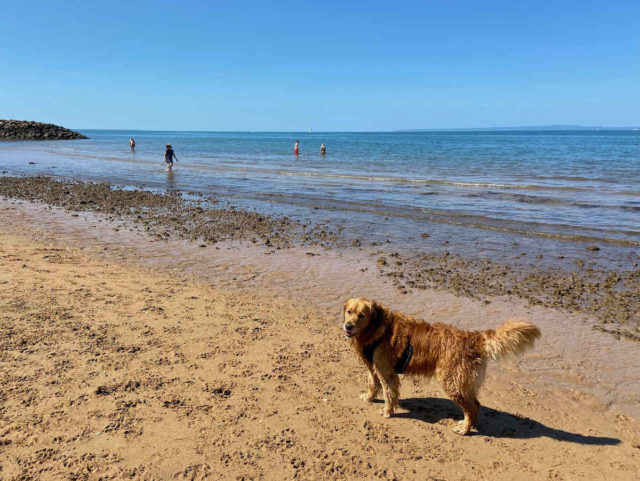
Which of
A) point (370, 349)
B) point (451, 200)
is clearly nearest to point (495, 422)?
point (370, 349)

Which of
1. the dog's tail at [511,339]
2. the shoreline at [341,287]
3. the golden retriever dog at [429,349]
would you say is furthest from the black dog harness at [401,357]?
the shoreline at [341,287]

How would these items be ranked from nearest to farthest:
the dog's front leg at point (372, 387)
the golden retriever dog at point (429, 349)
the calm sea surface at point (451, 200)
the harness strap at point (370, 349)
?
Answer: the golden retriever dog at point (429, 349)
the harness strap at point (370, 349)
the dog's front leg at point (372, 387)
the calm sea surface at point (451, 200)

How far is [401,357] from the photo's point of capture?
4.46 metres

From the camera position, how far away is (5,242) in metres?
10.5

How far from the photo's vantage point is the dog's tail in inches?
155

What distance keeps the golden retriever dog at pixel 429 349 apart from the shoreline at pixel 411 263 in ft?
12.3

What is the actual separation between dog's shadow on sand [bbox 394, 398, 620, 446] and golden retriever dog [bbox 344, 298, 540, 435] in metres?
0.28

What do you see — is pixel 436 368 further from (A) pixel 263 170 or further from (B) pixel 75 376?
(A) pixel 263 170

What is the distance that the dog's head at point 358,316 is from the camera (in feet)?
14.3

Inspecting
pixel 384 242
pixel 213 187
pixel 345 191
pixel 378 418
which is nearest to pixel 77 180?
pixel 213 187

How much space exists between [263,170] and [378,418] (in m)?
29.3

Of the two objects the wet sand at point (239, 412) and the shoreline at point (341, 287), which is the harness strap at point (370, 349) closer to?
the wet sand at point (239, 412)

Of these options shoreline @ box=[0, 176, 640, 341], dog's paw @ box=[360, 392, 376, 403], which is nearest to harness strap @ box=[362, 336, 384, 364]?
dog's paw @ box=[360, 392, 376, 403]

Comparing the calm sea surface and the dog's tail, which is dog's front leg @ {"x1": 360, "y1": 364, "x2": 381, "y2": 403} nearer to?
the dog's tail
